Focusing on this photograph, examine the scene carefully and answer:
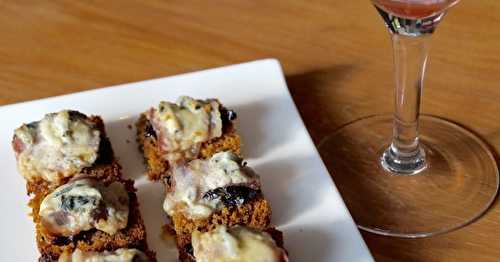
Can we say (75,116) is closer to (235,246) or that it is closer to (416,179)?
(235,246)

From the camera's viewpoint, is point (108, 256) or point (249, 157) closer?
point (108, 256)

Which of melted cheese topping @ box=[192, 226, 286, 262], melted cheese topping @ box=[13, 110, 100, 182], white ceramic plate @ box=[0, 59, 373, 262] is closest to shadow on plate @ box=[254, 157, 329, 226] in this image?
→ white ceramic plate @ box=[0, 59, 373, 262]

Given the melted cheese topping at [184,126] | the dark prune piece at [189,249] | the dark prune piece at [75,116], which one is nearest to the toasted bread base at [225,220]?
the dark prune piece at [189,249]

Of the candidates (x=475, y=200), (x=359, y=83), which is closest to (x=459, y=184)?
(x=475, y=200)

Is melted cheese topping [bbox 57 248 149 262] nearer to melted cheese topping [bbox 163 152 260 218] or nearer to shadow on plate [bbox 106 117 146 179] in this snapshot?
melted cheese topping [bbox 163 152 260 218]

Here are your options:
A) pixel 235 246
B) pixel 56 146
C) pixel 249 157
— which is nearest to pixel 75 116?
pixel 56 146

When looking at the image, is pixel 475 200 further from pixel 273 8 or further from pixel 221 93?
pixel 273 8

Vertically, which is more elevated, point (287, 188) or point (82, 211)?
point (82, 211)
